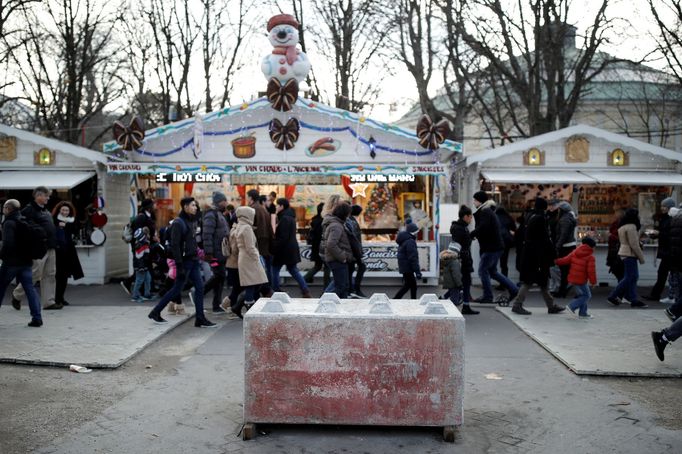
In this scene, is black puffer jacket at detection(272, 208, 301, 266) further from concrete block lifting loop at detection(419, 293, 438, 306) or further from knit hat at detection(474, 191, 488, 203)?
concrete block lifting loop at detection(419, 293, 438, 306)

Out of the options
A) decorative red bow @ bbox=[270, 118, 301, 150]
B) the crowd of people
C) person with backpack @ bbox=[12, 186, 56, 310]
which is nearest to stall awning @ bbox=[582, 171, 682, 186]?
the crowd of people

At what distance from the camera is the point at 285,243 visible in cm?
1135

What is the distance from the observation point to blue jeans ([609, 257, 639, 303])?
11.4 metres

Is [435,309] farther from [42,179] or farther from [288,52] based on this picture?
[42,179]

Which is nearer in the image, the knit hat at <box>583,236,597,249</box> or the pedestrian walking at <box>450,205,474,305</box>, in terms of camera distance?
the knit hat at <box>583,236,597,249</box>

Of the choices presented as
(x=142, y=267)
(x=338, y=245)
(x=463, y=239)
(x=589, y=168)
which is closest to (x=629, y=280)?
(x=463, y=239)

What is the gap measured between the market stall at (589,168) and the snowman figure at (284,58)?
4229 millimetres

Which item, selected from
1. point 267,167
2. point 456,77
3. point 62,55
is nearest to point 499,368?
point 267,167

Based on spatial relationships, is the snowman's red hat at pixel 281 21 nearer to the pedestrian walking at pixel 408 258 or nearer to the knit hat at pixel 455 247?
the pedestrian walking at pixel 408 258

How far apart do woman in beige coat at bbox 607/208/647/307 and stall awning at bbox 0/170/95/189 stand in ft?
34.9

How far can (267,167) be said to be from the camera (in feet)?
47.2

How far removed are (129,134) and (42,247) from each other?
586 cm

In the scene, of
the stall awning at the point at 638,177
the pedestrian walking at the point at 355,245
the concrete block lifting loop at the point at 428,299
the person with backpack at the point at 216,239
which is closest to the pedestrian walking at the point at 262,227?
the person with backpack at the point at 216,239

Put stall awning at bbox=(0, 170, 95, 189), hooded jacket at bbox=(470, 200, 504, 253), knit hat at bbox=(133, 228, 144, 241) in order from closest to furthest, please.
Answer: hooded jacket at bbox=(470, 200, 504, 253) → knit hat at bbox=(133, 228, 144, 241) → stall awning at bbox=(0, 170, 95, 189)
